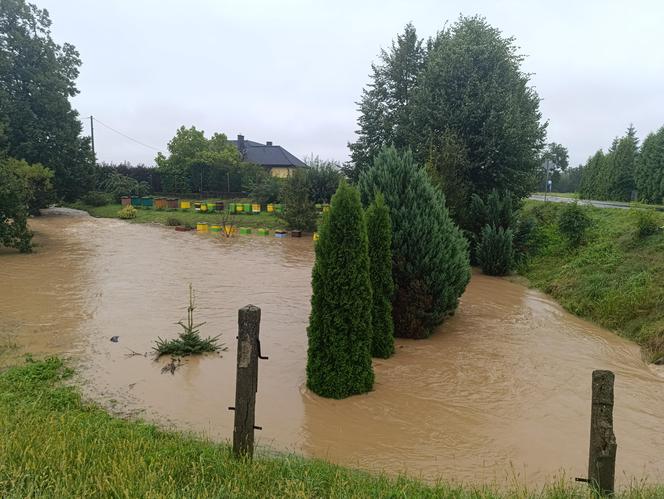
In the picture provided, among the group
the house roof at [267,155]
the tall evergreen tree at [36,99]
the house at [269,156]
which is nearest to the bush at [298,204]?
the tall evergreen tree at [36,99]

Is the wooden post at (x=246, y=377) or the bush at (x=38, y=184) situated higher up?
the bush at (x=38, y=184)

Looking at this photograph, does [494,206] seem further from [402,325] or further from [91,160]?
[91,160]

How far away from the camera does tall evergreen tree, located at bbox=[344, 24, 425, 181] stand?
25469 millimetres

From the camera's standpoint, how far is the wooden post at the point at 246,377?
358cm

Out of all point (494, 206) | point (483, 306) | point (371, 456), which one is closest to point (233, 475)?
point (371, 456)

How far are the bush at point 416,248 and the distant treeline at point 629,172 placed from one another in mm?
22379

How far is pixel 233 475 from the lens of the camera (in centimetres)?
327

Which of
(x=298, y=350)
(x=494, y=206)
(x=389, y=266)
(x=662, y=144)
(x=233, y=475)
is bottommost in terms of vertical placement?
(x=298, y=350)

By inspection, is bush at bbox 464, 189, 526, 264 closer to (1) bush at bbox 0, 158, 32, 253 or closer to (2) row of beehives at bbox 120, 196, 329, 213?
(2) row of beehives at bbox 120, 196, 329, 213

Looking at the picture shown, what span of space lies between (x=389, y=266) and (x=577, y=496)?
4134mm

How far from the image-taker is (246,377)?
3.58 m

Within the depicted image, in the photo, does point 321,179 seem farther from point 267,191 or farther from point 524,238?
point 524,238

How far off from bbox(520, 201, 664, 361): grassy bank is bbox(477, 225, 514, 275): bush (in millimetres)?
729

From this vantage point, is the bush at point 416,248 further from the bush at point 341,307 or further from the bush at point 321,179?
the bush at point 321,179
